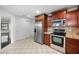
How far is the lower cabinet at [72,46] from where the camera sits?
3.50 meters

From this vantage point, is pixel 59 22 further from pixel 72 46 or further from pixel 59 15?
pixel 72 46

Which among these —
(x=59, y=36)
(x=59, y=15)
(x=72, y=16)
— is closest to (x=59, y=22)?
(x=59, y=15)

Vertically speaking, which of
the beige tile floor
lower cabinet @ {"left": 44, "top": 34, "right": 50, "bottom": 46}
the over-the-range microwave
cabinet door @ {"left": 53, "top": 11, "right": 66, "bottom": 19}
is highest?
cabinet door @ {"left": 53, "top": 11, "right": 66, "bottom": 19}

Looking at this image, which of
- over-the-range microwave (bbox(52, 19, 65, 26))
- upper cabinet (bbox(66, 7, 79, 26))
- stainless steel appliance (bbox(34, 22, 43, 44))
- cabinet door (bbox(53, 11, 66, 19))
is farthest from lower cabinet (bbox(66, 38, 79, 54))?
stainless steel appliance (bbox(34, 22, 43, 44))

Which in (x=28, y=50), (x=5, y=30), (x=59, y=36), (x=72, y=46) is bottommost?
(x=28, y=50)

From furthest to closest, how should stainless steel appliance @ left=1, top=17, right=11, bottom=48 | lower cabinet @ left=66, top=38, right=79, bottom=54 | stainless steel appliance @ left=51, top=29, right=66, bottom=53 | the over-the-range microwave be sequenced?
stainless steel appliance @ left=1, top=17, right=11, bottom=48, the over-the-range microwave, stainless steel appliance @ left=51, top=29, right=66, bottom=53, lower cabinet @ left=66, top=38, right=79, bottom=54

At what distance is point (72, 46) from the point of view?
3707mm

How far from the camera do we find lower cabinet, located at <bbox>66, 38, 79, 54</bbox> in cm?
350

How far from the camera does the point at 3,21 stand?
6.25 meters

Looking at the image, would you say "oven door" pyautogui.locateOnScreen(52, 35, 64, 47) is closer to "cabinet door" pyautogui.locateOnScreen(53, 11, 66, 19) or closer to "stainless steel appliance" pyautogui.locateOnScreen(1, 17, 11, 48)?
"cabinet door" pyautogui.locateOnScreen(53, 11, 66, 19)

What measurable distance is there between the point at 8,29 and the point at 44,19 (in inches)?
97.3

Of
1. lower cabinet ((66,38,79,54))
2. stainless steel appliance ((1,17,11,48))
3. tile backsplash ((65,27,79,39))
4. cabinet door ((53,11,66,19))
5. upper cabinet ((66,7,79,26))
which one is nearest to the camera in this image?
lower cabinet ((66,38,79,54))
